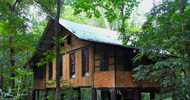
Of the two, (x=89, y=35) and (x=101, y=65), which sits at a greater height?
(x=89, y=35)

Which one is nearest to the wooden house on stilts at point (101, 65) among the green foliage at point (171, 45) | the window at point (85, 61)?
the window at point (85, 61)

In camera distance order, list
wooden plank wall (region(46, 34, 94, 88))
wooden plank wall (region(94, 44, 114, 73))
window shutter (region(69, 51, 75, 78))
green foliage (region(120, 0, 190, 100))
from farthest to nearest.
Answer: window shutter (region(69, 51, 75, 78)) < wooden plank wall (region(46, 34, 94, 88)) < wooden plank wall (region(94, 44, 114, 73)) < green foliage (region(120, 0, 190, 100))

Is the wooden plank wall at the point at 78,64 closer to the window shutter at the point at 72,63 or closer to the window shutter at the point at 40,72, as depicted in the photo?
the window shutter at the point at 72,63

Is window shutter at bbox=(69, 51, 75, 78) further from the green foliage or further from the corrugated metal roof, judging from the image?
→ the green foliage

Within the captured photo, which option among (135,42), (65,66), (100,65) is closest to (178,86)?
(135,42)

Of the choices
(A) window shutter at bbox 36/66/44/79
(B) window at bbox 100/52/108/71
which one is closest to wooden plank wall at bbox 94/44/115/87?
(B) window at bbox 100/52/108/71

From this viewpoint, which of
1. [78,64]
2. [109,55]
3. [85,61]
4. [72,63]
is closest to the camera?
[109,55]

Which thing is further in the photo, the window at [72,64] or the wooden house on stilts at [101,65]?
the window at [72,64]

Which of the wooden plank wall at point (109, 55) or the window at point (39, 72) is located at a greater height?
the wooden plank wall at point (109, 55)

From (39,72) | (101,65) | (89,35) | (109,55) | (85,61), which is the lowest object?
(39,72)

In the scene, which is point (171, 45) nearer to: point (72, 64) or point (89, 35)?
point (89, 35)

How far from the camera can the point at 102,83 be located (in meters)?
10.1

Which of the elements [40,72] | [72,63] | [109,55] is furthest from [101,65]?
[40,72]

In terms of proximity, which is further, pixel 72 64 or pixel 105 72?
pixel 72 64
